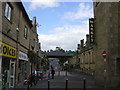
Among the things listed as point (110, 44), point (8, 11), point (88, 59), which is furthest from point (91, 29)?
point (88, 59)

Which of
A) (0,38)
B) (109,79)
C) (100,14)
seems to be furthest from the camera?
(100,14)

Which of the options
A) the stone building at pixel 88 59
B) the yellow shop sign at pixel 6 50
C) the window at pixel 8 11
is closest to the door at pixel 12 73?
the yellow shop sign at pixel 6 50

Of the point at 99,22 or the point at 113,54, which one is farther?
the point at 99,22

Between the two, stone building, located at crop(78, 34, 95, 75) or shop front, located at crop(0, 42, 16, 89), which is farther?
stone building, located at crop(78, 34, 95, 75)

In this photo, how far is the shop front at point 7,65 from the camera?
967 cm

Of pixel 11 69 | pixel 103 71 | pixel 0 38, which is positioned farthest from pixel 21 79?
pixel 103 71

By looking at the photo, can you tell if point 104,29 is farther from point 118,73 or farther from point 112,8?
point 118,73

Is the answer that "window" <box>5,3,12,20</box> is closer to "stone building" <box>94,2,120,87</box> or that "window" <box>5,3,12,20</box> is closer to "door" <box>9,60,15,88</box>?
"door" <box>9,60,15,88</box>

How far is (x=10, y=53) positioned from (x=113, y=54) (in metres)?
8.06

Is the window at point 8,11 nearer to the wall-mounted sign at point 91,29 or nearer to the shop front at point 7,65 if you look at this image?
the shop front at point 7,65

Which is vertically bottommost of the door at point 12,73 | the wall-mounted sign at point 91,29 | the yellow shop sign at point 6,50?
the door at point 12,73

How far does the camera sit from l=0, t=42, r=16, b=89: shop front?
9.67m

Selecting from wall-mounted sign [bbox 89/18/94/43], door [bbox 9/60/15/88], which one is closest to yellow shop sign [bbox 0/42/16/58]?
door [bbox 9/60/15/88]

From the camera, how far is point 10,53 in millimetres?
11000
